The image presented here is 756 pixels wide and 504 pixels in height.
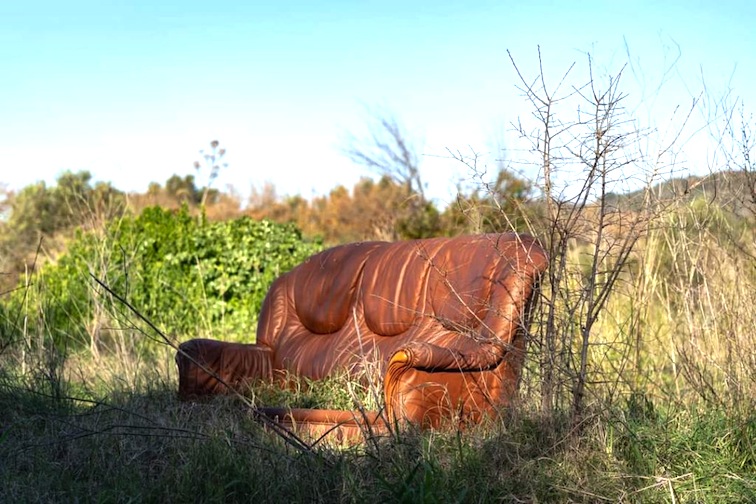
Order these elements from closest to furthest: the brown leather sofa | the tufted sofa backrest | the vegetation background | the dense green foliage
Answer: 1. the vegetation background
2. the brown leather sofa
3. the tufted sofa backrest
4. the dense green foliage

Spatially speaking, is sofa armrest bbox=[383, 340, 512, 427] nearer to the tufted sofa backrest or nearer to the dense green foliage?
the tufted sofa backrest

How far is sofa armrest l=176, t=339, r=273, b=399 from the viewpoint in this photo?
534 cm

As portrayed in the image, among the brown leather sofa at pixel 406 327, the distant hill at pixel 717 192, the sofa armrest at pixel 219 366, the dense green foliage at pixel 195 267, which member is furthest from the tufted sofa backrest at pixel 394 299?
the dense green foliage at pixel 195 267

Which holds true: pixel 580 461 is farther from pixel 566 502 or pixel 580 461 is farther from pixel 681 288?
pixel 681 288

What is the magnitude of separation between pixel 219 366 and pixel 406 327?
122 centimetres

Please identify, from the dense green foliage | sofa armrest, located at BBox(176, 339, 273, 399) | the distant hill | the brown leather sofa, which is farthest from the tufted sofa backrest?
the dense green foliage

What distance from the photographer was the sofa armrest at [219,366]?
17.5ft

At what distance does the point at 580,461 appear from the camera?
3.59 meters

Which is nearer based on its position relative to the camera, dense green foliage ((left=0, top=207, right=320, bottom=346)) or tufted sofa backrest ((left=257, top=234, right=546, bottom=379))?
tufted sofa backrest ((left=257, top=234, right=546, bottom=379))

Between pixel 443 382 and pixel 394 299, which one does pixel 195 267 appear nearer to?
pixel 394 299

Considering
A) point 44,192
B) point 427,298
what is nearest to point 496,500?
point 427,298

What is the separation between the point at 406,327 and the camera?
515cm

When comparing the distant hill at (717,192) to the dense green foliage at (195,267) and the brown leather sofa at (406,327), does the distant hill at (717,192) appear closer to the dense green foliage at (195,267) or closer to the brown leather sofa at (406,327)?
the brown leather sofa at (406,327)

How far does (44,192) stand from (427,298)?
52.1 feet
